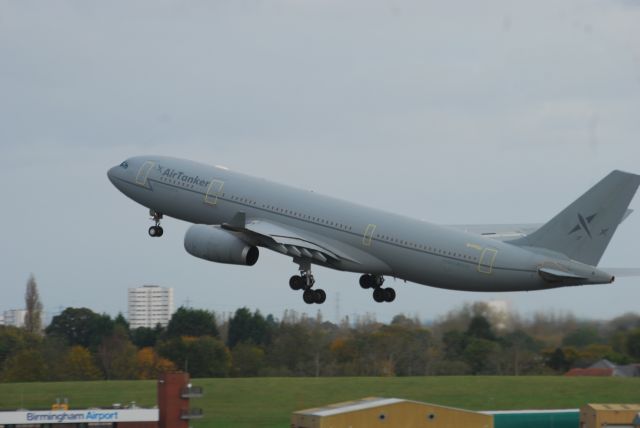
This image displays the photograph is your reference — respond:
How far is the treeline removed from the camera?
93062 millimetres

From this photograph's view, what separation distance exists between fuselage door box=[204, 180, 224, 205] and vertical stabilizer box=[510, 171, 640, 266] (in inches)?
705

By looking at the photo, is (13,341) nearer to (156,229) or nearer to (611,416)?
(156,229)

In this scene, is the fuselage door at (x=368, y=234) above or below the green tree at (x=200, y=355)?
above

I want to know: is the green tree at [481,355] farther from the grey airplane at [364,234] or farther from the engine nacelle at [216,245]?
the engine nacelle at [216,245]

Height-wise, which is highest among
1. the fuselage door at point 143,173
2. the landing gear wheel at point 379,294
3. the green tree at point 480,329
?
the fuselage door at point 143,173

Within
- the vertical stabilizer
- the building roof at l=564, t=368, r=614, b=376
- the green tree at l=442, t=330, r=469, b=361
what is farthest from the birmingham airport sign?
the building roof at l=564, t=368, r=614, b=376

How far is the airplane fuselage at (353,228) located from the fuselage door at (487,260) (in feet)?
0.15

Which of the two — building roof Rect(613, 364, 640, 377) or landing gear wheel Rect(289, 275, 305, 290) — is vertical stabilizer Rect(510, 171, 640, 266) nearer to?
landing gear wheel Rect(289, 275, 305, 290)

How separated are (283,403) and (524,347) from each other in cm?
1691

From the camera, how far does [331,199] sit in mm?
69875

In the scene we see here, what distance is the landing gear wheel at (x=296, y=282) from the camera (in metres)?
70.9

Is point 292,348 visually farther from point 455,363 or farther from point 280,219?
point 280,219

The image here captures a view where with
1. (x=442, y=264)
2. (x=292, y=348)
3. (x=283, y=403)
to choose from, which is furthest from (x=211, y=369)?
(x=442, y=264)

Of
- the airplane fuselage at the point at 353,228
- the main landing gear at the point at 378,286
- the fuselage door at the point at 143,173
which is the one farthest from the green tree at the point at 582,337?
the fuselage door at the point at 143,173
